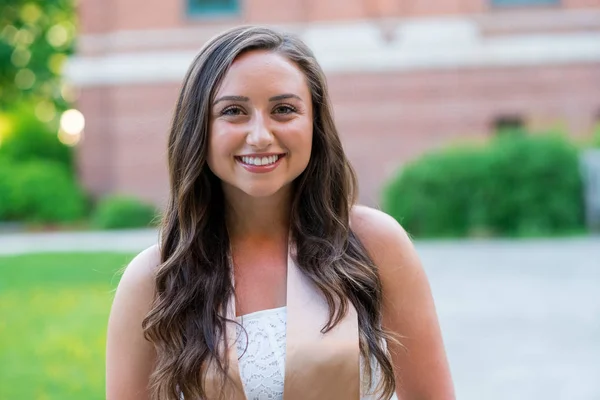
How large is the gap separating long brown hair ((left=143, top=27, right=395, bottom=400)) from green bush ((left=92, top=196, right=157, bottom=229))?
15255 mm

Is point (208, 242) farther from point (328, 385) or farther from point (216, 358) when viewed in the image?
point (328, 385)

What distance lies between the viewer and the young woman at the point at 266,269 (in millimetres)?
1882

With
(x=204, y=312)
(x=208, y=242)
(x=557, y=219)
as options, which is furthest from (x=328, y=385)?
(x=557, y=219)

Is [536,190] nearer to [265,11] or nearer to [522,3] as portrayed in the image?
[522,3]

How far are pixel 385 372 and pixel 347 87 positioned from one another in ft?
56.0

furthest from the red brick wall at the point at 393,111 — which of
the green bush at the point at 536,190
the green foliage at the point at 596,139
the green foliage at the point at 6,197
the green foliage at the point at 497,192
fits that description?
the green bush at the point at 536,190

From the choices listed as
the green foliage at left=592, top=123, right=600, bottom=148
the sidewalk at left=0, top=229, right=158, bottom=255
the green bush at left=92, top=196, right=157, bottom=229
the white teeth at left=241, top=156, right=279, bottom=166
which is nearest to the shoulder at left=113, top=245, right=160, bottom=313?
the white teeth at left=241, top=156, right=279, bottom=166

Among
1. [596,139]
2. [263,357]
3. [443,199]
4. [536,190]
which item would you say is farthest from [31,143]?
[263,357]

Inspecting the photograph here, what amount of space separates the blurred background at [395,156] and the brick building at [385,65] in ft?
0.11

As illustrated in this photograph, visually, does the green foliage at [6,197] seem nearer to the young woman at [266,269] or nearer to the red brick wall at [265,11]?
the red brick wall at [265,11]

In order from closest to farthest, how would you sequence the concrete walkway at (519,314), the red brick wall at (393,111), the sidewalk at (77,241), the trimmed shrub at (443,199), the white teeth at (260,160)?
the white teeth at (260,160)
the concrete walkway at (519,314)
the sidewalk at (77,241)
the trimmed shrub at (443,199)
the red brick wall at (393,111)

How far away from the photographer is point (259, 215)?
210cm

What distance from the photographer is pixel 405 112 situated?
61.3 ft

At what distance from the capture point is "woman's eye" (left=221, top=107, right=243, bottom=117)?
1.92 meters
